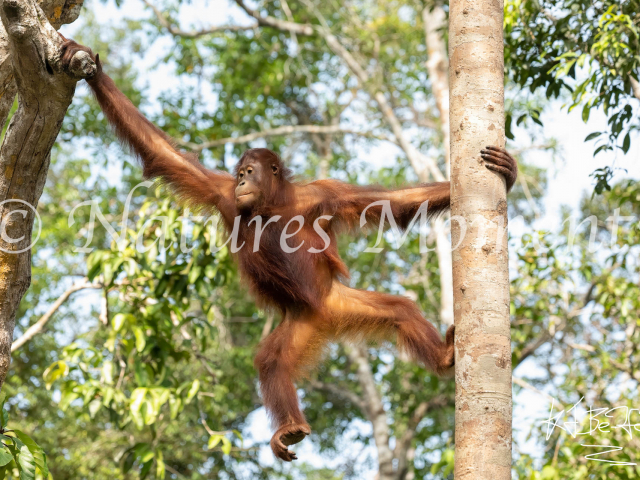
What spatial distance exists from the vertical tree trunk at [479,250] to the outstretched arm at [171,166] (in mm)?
2087

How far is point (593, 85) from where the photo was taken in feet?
15.4

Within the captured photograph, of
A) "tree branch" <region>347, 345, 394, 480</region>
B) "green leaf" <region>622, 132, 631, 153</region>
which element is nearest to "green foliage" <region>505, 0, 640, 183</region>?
"green leaf" <region>622, 132, 631, 153</region>

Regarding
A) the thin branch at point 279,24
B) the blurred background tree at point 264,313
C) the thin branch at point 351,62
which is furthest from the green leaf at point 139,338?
the thin branch at point 279,24

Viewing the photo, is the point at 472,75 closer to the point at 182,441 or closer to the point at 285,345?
the point at 285,345

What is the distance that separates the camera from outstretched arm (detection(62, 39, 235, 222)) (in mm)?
4539

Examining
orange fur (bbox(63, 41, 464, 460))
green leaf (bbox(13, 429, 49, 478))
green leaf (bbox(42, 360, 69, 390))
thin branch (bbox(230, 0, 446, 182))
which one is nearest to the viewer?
green leaf (bbox(13, 429, 49, 478))

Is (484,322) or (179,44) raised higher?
(179,44)

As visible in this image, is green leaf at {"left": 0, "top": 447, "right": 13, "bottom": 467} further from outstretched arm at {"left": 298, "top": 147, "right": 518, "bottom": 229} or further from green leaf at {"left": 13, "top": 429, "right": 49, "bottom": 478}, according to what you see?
outstretched arm at {"left": 298, "top": 147, "right": 518, "bottom": 229}

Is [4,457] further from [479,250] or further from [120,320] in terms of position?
[120,320]

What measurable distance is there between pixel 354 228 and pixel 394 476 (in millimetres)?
7163

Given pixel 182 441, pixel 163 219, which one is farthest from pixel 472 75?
pixel 182 441

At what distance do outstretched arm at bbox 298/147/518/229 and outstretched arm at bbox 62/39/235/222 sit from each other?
55cm
